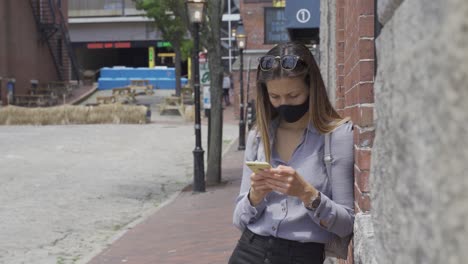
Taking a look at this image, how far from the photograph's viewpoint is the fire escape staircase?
43.9m

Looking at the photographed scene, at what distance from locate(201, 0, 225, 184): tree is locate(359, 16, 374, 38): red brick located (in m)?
9.91

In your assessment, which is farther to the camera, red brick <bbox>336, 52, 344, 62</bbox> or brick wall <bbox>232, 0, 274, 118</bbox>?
brick wall <bbox>232, 0, 274, 118</bbox>

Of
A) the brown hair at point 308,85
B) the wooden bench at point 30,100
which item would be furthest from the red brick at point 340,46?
the wooden bench at point 30,100

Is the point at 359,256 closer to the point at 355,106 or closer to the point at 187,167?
the point at 355,106

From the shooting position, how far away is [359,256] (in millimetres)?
2494

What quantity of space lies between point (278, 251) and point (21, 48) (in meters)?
40.8

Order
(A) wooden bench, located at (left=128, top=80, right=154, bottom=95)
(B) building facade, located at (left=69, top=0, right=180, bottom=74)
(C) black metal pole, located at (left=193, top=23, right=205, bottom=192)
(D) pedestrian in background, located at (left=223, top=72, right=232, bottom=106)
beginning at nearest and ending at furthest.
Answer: (C) black metal pole, located at (left=193, top=23, right=205, bottom=192) < (D) pedestrian in background, located at (left=223, top=72, right=232, bottom=106) < (A) wooden bench, located at (left=128, top=80, right=154, bottom=95) < (B) building facade, located at (left=69, top=0, right=180, bottom=74)

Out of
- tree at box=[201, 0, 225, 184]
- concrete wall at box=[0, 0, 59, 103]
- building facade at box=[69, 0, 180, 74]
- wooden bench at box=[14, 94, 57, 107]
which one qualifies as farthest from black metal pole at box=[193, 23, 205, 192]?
building facade at box=[69, 0, 180, 74]

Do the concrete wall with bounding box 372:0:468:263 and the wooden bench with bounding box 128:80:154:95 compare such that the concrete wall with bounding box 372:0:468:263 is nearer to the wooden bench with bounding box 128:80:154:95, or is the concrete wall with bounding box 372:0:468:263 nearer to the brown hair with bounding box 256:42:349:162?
the brown hair with bounding box 256:42:349:162

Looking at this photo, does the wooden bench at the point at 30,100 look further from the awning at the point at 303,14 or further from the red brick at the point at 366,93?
the red brick at the point at 366,93

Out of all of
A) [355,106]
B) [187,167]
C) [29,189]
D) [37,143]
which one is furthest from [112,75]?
[355,106]

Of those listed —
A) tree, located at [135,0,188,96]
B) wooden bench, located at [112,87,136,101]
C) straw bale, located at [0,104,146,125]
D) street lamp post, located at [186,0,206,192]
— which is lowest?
straw bale, located at [0,104,146,125]

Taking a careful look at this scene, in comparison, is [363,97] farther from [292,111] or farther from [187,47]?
[187,47]

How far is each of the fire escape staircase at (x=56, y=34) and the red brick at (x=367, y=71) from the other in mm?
42438
